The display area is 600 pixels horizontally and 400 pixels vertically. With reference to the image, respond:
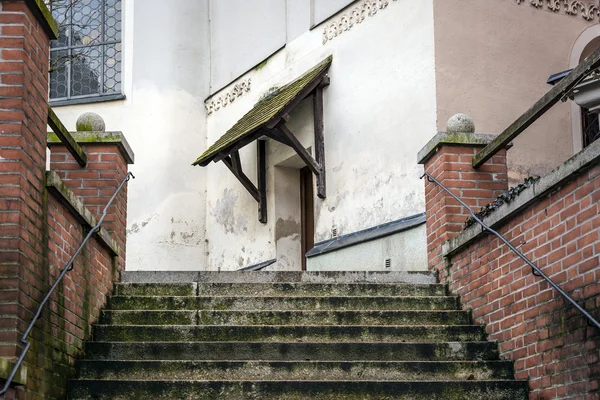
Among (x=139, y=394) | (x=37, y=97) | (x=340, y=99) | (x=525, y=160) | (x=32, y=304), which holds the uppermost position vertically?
(x=340, y=99)

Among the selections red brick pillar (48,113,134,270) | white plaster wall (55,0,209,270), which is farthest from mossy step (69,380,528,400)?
white plaster wall (55,0,209,270)

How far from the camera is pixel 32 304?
5504 mm

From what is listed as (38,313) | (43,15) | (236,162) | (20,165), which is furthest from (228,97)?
(38,313)

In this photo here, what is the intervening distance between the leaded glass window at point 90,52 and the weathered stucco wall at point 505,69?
665cm

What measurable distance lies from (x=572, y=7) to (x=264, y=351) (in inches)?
301

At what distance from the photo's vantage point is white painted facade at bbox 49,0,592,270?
39.6 feet

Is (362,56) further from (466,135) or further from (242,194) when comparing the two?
(466,135)

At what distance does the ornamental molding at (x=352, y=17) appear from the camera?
12.7 meters

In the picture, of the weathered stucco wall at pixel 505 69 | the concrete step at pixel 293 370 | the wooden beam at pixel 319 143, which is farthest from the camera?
the wooden beam at pixel 319 143

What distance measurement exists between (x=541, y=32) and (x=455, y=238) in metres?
5.27

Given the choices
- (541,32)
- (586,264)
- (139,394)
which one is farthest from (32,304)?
(541,32)

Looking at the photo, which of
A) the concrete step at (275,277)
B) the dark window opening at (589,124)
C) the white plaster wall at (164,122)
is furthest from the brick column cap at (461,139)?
the white plaster wall at (164,122)

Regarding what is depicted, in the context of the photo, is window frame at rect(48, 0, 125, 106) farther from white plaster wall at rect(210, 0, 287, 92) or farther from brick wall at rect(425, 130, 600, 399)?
brick wall at rect(425, 130, 600, 399)

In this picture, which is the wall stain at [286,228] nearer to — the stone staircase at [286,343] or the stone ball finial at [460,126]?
the stone staircase at [286,343]
